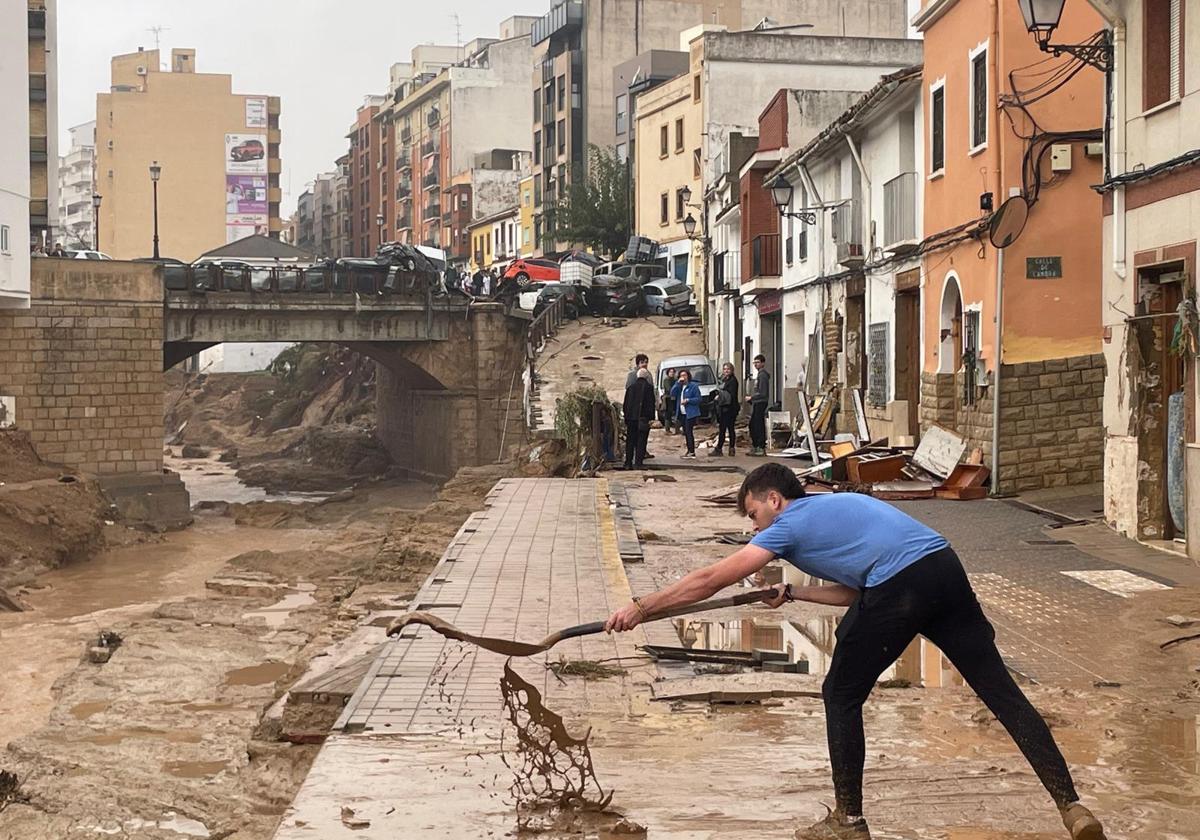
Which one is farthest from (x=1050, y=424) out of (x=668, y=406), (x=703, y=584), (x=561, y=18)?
(x=561, y=18)

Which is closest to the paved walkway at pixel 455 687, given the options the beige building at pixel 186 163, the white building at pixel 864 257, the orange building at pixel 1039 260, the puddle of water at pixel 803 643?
the puddle of water at pixel 803 643

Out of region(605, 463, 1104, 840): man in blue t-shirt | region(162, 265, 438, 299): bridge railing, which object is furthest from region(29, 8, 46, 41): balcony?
region(605, 463, 1104, 840): man in blue t-shirt

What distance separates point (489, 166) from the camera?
87.0 metres

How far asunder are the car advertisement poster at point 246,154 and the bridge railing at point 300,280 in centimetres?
5209

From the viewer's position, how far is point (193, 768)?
10109 millimetres

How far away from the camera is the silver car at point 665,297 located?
4722cm

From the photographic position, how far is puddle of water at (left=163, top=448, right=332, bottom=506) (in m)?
45.6

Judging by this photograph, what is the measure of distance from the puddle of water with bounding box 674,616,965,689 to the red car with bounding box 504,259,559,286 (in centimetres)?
3992

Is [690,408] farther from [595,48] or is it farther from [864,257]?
[595,48]

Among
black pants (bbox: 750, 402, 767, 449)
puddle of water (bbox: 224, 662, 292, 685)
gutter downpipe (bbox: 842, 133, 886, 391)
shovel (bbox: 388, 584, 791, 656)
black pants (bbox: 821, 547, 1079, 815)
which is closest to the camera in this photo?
black pants (bbox: 821, 547, 1079, 815)

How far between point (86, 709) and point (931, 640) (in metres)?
9.87

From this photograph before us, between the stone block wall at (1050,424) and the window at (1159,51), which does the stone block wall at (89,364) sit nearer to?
the stone block wall at (1050,424)

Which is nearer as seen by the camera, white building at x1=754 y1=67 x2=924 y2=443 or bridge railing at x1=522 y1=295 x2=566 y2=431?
white building at x1=754 y1=67 x2=924 y2=443

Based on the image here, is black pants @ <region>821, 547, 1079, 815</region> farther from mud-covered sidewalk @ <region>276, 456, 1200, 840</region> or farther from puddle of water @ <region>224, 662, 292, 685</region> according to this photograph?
puddle of water @ <region>224, 662, 292, 685</region>
